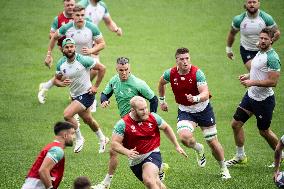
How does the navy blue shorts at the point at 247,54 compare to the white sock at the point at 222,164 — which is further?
the navy blue shorts at the point at 247,54

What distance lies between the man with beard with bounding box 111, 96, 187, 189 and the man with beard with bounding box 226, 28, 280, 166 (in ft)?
8.59

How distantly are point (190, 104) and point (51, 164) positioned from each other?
14.5ft

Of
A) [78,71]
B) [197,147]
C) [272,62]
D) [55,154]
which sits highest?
[272,62]

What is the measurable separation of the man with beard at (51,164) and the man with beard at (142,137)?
1.26 meters

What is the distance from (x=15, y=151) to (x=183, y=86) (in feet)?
15.5

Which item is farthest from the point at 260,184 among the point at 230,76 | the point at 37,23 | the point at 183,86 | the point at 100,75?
the point at 37,23

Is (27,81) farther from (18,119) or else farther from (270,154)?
(270,154)

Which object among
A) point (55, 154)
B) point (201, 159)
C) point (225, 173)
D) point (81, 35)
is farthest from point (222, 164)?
point (81, 35)

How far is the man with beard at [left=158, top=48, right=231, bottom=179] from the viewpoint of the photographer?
1471cm

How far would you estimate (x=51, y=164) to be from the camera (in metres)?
11.5

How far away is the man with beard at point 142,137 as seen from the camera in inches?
505

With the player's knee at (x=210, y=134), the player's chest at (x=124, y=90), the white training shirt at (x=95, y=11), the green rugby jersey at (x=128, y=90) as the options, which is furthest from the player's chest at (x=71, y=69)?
the white training shirt at (x=95, y=11)

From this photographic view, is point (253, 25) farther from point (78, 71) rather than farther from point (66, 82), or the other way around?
point (66, 82)

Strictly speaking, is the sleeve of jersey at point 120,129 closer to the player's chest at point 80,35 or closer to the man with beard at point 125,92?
the man with beard at point 125,92
